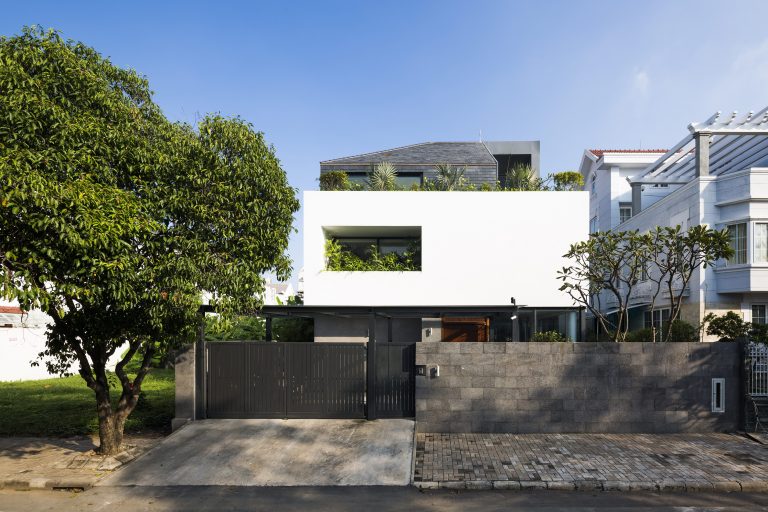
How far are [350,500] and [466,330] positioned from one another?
9.63 meters

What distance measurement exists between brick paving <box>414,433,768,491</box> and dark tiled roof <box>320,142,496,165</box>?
40.1 feet

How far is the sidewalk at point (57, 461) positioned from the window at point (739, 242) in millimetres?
18078

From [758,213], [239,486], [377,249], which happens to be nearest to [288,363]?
[239,486]

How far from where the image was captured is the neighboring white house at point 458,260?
1580 cm

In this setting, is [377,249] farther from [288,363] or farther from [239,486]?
[239,486]

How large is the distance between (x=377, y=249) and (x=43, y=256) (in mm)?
10984

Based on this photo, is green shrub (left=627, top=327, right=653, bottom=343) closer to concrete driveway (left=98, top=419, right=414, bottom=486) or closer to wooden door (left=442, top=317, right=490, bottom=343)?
wooden door (left=442, top=317, right=490, bottom=343)

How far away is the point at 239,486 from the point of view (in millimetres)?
8023

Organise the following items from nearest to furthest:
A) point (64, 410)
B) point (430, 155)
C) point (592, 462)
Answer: point (592, 462) < point (64, 410) < point (430, 155)

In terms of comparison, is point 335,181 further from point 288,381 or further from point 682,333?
point 682,333

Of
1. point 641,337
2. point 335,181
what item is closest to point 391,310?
point 335,181

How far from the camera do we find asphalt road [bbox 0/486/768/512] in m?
7.18

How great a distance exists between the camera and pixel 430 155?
69.2 ft

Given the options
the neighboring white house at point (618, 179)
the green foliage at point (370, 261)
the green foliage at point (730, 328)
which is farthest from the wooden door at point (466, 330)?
the neighboring white house at point (618, 179)
